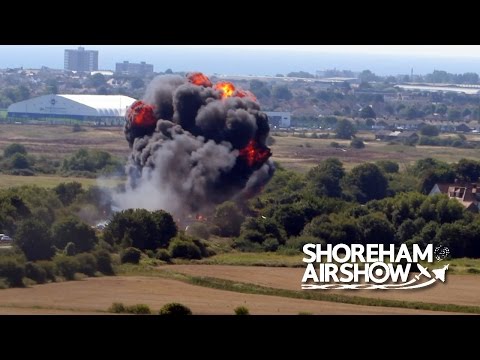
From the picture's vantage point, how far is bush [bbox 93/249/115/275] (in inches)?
1254

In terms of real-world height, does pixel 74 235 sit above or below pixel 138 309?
below

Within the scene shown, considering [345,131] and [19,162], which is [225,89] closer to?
[19,162]

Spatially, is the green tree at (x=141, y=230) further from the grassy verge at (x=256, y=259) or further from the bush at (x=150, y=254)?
Answer: the grassy verge at (x=256, y=259)

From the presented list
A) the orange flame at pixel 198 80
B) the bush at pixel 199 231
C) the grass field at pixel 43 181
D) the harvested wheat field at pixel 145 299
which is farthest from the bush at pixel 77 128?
the harvested wheat field at pixel 145 299

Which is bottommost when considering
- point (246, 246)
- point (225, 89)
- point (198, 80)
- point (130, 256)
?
point (246, 246)

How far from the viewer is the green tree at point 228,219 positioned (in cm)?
4434

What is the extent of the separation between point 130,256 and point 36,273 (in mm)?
6117

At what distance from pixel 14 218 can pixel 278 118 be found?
85.6 meters

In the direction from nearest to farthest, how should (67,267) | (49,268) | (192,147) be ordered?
(49,268) → (67,267) → (192,147)

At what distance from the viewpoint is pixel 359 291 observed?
2842 centimetres

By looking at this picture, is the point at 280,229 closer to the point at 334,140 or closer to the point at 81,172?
the point at 81,172

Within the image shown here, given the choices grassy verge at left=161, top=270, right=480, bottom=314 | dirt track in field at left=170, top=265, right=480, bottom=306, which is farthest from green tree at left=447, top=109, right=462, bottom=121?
grassy verge at left=161, top=270, right=480, bottom=314

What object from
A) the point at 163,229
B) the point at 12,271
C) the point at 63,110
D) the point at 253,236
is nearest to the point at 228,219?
the point at 253,236
